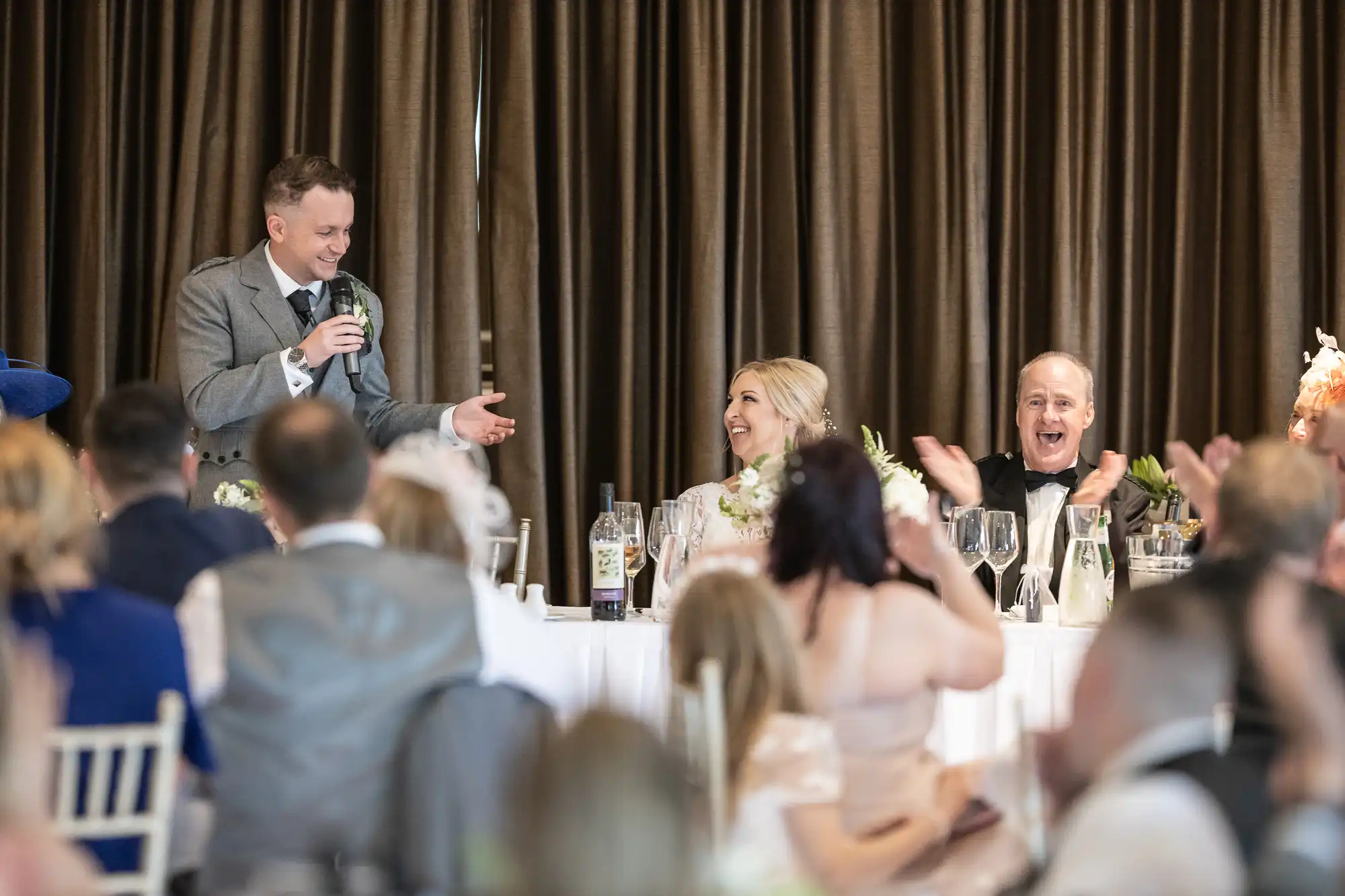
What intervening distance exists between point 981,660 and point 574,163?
3045mm

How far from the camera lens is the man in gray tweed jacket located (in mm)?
4172

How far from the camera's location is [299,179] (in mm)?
4352

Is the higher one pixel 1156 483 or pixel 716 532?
pixel 1156 483

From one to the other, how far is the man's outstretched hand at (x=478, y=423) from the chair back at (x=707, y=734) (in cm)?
239

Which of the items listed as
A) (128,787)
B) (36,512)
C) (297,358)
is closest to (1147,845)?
(128,787)

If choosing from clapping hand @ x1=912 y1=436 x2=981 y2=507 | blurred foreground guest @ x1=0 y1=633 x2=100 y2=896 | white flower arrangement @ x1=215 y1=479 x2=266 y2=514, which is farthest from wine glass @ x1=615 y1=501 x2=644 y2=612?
blurred foreground guest @ x1=0 y1=633 x2=100 y2=896

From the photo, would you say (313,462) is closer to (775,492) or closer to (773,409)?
(775,492)

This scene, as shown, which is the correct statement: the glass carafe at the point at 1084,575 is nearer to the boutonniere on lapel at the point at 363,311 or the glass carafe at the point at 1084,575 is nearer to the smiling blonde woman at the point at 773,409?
the smiling blonde woman at the point at 773,409

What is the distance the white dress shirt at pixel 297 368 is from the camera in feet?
13.5

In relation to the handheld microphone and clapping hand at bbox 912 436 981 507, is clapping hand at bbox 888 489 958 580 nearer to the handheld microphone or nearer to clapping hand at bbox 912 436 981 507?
clapping hand at bbox 912 436 981 507

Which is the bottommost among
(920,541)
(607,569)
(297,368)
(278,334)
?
(607,569)

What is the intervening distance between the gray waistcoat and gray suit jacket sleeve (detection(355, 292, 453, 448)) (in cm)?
246

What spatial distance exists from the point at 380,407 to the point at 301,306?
1.23 feet

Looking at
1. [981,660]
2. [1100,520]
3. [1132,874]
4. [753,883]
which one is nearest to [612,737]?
[753,883]
